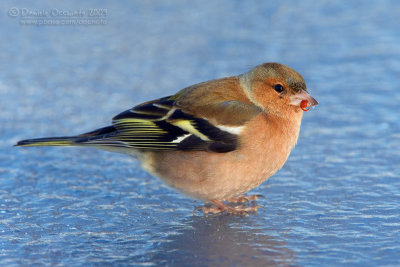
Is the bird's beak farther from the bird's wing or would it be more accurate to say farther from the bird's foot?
the bird's foot

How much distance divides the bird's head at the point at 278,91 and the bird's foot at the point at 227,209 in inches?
29.1

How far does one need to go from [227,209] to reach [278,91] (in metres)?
0.96

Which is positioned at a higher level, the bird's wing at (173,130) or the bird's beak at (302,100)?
the bird's beak at (302,100)

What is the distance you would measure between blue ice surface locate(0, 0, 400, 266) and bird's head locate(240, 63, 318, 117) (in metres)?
0.56

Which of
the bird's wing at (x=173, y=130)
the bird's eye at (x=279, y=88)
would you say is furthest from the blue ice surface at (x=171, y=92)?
the bird's eye at (x=279, y=88)

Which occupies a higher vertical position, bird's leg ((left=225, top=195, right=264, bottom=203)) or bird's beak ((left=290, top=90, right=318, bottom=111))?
bird's beak ((left=290, top=90, right=318, bottom=111))

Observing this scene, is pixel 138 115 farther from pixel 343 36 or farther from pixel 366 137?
pixel 343 36

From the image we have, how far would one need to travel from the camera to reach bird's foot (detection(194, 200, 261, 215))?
430 centimetres

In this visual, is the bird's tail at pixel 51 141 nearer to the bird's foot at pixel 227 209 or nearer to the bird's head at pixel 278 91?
the bird's foot at pixel 227 209

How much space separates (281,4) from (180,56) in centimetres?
203

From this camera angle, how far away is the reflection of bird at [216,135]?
4.27 m

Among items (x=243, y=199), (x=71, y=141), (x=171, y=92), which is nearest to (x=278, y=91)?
(x=243, y=199)

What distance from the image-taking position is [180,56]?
7.15 m

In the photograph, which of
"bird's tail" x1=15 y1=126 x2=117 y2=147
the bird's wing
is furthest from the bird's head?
"bird's tail" x1=15 y1=126 x2=117 y2=147
